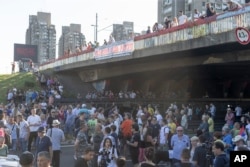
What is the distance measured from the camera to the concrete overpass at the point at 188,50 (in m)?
20.2

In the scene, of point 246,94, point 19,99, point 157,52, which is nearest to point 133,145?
point 157,52

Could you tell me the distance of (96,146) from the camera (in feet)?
38.3

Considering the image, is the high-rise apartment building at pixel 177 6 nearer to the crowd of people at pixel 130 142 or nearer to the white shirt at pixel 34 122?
the crowd of people at pixel 130 142

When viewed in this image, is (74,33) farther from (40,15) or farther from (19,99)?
(19,99)

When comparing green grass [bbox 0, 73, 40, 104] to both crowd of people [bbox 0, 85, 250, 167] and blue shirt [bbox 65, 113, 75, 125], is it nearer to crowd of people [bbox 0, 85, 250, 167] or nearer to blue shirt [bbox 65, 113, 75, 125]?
blue shirt [bbox 65, 113, 75, 125]

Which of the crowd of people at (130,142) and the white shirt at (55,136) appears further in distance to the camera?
the white shirt at (55,136)

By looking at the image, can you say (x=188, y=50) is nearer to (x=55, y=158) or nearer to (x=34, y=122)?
(x=34, y=122)

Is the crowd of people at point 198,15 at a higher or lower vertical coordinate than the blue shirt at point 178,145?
higher

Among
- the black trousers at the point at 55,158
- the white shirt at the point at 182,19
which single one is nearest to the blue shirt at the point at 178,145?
the black trousers at the point at 55,158

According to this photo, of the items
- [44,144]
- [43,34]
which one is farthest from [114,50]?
[43,34]

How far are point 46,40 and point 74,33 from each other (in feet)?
65.8

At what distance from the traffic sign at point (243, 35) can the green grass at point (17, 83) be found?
3178 cm

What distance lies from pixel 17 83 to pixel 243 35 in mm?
38530

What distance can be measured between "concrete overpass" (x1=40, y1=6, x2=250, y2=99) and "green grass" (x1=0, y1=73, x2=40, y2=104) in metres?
11.5
